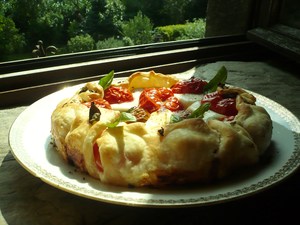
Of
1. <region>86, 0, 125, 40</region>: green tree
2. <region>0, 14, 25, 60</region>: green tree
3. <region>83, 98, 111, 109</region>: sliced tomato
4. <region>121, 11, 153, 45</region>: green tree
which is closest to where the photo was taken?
<region>83, 98, 111, 109</region>: sliced tomato

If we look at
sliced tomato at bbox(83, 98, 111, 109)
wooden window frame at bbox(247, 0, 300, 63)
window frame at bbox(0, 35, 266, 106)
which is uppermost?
sliced tomato at bbox(83, 98, 111, 109)

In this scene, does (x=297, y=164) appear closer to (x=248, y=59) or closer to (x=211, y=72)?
(x=211, y=72)

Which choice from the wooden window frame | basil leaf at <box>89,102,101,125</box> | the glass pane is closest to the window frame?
the glass pane

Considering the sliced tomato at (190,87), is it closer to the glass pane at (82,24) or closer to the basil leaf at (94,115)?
the basil leaf at (94,115)

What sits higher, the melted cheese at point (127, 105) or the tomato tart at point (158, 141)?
the tomato tart at point (158, 141)

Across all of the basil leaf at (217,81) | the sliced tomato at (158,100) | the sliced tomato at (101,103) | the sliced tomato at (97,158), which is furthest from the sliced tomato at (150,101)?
the sliced tomato at (97,158)

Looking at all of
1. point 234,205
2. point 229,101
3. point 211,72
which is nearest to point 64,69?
point 211,72

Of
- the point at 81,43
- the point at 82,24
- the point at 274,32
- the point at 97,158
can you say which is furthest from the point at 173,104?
the point at 274,32

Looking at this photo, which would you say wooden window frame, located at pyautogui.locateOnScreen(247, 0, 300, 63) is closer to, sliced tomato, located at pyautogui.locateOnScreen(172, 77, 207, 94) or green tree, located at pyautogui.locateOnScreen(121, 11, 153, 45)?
green tree, located at pyautogui.locateOnScreen(121, 11, 153, 45)
